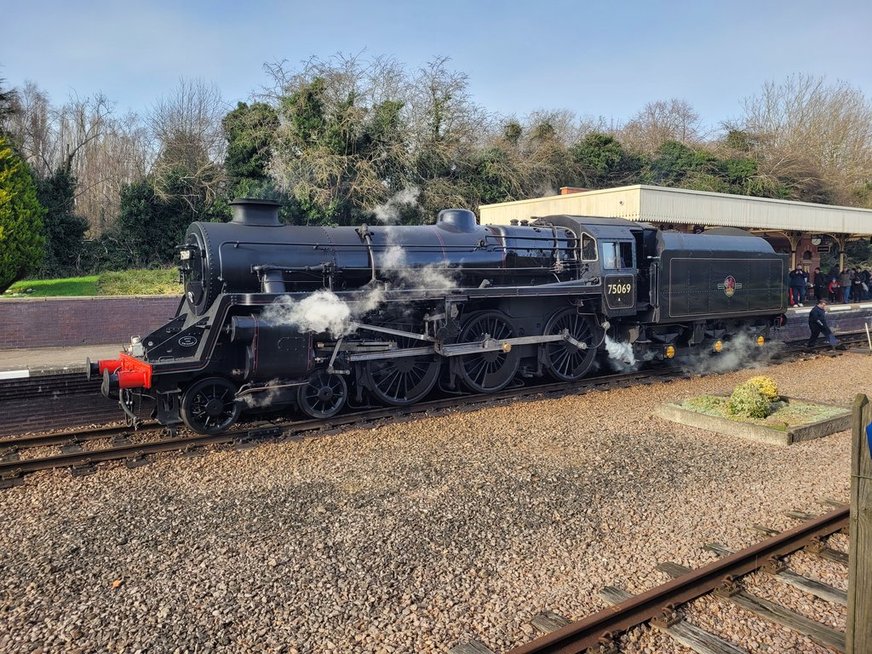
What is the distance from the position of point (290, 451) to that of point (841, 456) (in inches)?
251

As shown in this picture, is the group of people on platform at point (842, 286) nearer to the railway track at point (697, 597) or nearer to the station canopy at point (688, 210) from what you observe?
the station canopy at point (688, 210)

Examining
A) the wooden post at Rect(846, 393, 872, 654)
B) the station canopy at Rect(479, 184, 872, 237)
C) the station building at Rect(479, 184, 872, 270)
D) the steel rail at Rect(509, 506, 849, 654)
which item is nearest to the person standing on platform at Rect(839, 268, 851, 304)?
the station building at Rect(479, 184, 872, 270)

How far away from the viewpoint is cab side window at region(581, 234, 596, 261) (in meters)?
11.1

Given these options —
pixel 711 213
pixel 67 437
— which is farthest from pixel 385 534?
pixel 711 213

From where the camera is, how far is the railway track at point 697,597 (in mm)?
3533

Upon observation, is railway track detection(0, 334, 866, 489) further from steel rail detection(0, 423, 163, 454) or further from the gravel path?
the gravel path

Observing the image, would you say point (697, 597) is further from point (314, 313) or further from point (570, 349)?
point (570, 349)

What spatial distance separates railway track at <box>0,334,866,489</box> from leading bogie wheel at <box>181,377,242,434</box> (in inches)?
5.4

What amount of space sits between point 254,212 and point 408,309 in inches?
101

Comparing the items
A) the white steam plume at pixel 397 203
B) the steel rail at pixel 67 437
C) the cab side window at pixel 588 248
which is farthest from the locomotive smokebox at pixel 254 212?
the white steam plume at pixel 397 203

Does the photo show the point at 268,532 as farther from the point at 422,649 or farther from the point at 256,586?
the point at 422,649

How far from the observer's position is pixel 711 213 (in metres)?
22.4

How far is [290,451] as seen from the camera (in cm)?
728

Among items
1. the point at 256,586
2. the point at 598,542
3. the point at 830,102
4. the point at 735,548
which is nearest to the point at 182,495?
the point at 256,586
